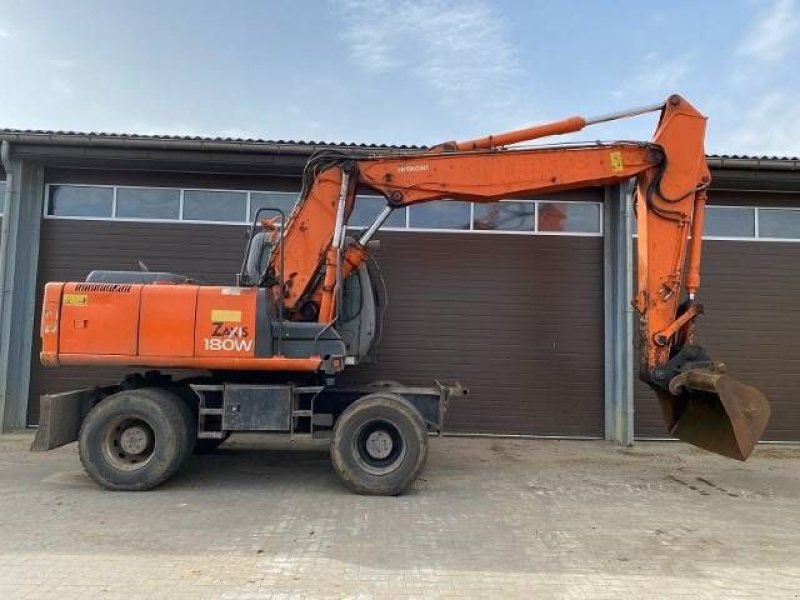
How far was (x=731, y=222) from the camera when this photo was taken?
36.3 ft

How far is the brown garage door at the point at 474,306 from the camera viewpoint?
10.7 meters

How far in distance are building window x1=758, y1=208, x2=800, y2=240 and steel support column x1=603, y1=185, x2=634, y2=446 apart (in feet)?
8.26

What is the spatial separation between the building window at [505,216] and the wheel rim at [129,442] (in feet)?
20.6

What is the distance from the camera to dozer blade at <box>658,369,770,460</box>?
→ 639 centimetres

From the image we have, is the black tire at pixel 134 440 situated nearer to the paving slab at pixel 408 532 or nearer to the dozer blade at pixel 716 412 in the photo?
the paving slab at pixel 408 532

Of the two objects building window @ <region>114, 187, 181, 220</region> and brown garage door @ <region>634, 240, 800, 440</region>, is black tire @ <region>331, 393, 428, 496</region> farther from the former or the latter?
building window @ <region>114, 187, 181, 220</region>

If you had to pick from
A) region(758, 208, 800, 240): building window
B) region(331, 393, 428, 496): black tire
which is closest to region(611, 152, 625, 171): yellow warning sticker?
region(331, 393, 428, 496): black tire

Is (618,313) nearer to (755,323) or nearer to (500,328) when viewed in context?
(500,328)

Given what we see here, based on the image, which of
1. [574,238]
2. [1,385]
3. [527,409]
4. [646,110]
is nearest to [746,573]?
[646,110]

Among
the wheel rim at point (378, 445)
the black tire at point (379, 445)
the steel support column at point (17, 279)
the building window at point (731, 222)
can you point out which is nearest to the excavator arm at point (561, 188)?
the black tire at point (379, 445)

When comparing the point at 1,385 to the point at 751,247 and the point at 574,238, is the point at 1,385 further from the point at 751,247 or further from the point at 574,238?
the point at 751,247

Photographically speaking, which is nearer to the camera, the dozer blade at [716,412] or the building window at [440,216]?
the dozer blade at [716,412]

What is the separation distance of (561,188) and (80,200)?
8083 millimetres

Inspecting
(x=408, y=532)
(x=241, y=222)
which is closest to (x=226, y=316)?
(x=408, y=532)
